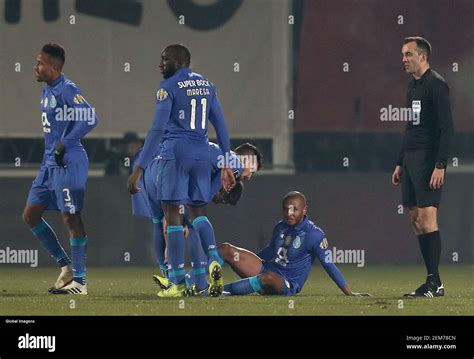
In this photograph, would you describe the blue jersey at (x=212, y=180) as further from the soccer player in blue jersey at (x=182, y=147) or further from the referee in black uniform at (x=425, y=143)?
the referee in black uniform at (x=425, y=143)

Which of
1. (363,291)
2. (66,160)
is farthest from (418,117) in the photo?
(66,160)

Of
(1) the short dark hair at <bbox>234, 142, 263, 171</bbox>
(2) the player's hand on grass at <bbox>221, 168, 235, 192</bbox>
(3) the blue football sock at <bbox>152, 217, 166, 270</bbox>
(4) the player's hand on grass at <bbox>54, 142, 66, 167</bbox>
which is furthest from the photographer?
(1) the short dark hair at <bbox>234, 142, 263, 171</bbox>

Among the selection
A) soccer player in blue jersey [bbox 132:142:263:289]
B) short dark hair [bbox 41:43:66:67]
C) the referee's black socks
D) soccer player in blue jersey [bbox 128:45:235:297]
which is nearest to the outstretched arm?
soccer player in blue jersey [bbox 128:45:235:297]

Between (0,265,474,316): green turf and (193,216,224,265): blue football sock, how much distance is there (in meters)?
0.33

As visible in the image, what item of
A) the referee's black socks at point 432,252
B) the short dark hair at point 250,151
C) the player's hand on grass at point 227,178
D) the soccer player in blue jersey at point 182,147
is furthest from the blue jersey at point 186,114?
the short dark hair at point 250,151

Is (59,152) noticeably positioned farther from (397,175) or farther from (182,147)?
(397,175)

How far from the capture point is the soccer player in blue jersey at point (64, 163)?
1221cm

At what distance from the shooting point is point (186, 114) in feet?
38.1

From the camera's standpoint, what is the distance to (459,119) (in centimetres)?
1520

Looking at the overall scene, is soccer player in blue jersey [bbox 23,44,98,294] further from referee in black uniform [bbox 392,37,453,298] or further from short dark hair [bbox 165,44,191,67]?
referee in black uniform [bbox 392,37,453,298]

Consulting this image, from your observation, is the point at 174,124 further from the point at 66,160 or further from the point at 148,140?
the point at 66,160

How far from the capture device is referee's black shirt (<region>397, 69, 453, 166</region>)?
11867mm

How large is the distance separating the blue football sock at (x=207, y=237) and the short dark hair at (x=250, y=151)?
2.18m

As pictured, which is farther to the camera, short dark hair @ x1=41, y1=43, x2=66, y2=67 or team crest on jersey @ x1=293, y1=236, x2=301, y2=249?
Answer: short dark hair @ x1=41, y1=43, x2=66, y2=67
